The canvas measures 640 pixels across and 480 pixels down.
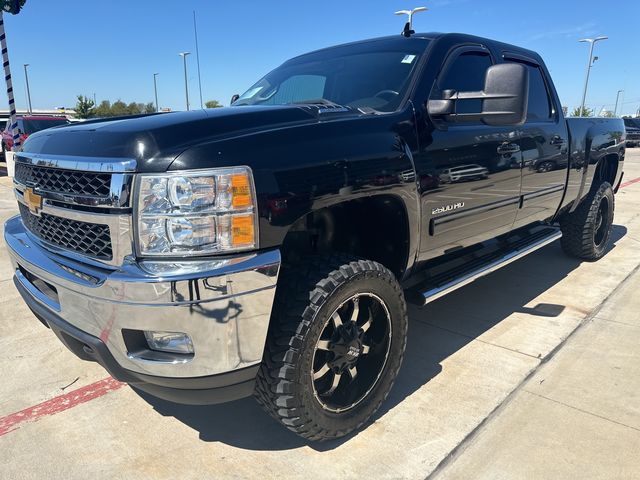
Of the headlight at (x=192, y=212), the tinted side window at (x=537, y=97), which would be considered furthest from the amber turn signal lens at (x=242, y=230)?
the tinted side window at (x=537, y=97)

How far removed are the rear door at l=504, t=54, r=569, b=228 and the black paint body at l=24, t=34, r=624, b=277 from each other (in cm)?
2

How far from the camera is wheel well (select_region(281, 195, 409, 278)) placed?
251 cm

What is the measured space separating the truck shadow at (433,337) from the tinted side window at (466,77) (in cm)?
157

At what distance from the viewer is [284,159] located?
197cm

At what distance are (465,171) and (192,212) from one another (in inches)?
69.7

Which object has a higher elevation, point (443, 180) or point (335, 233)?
point (443, 180)

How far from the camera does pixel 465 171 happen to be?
292 centimetres

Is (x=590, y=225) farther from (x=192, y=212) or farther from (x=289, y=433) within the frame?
(x=192, y=212)

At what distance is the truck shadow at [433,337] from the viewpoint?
246cm

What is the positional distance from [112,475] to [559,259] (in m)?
4.97

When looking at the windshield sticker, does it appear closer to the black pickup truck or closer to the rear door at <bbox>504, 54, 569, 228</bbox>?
the black pickup truck

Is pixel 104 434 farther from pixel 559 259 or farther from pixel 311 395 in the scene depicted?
pixel 559 259

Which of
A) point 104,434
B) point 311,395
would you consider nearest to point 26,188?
point 104,434

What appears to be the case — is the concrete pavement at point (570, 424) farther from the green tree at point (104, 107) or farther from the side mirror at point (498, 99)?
the green tree at point (104, 107)
